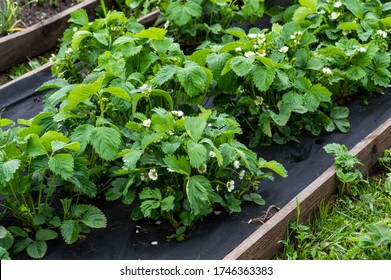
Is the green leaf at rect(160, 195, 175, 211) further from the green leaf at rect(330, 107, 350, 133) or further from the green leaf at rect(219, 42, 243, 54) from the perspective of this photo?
the green leaf at rect(330, 107, 350, 133)

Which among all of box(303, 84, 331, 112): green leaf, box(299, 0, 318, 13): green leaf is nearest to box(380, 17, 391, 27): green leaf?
box(299, 0, 318, 13): green leaf

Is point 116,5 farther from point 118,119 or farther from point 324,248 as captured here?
point 324,248

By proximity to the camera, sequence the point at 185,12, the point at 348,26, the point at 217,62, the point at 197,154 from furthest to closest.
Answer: the point at 185,12
the point at 348,26
the point at 217,62
the point at 197,154

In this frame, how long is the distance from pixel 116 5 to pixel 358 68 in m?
2.20

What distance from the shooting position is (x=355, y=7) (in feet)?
13.3

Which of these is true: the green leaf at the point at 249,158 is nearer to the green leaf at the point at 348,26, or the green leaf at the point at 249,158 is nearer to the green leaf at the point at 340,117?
the green leaf at the point at 340,117

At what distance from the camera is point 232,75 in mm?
3500

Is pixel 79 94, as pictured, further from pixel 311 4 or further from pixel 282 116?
pixel 311 4

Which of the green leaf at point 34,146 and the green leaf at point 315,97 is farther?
the green leaf at point 315,97

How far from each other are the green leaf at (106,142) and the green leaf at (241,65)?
68 cm

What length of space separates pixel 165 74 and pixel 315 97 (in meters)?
0.77

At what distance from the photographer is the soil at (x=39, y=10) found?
5.07 metres

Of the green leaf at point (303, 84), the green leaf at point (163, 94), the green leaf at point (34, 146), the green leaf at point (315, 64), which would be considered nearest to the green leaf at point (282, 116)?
the green leaf at point (303, 84)

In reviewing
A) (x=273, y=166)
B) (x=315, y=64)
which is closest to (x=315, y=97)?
(x=315, y=64)
